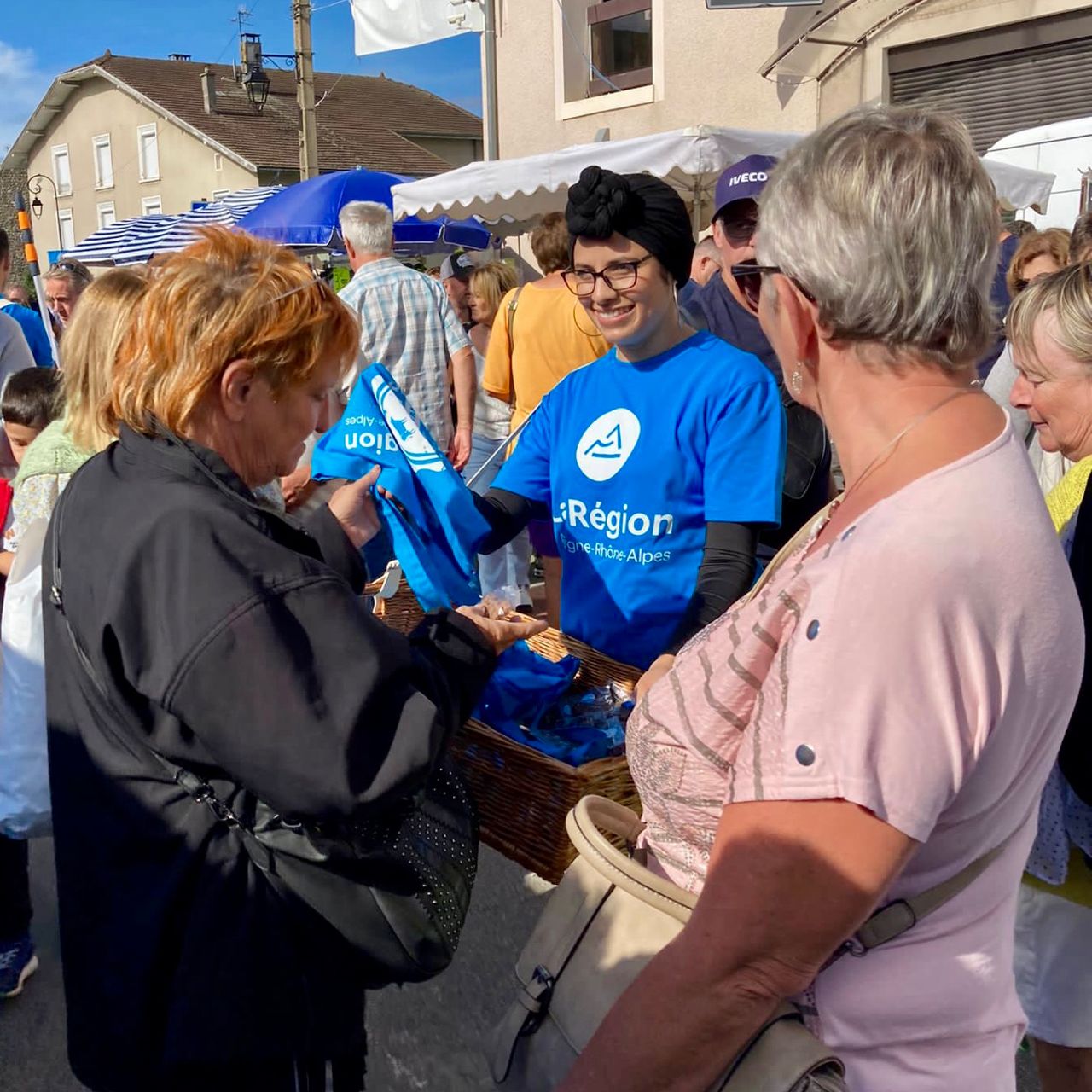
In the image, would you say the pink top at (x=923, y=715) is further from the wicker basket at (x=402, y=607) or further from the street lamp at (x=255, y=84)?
the street lamp at (x=255, y=84)

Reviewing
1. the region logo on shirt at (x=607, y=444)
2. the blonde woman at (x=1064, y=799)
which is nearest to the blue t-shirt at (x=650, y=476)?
the region logo on shirt at (x=607, y=444)

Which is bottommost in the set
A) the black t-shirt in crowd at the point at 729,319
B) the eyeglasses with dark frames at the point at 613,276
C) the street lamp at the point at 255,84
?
the black t-shirt in crowd at the point at 729,319

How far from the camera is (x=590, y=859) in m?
1.32

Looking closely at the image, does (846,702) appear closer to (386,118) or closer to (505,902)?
(505,902)

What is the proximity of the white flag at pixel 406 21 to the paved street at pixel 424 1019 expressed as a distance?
26.2 ft

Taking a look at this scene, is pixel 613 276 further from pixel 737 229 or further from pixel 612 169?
pixel 612 169

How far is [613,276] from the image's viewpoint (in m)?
2.36

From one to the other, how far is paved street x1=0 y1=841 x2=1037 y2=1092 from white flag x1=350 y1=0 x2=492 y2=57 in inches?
315

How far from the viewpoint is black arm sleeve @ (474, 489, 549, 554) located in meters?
2.41

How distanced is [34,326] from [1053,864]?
19.7ft

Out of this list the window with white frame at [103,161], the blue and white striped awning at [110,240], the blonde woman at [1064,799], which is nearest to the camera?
the blonde woman at [1064,799]

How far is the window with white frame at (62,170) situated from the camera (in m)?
41.4

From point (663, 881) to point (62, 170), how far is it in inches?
1857

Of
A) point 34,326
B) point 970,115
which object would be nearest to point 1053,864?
point 34,326
